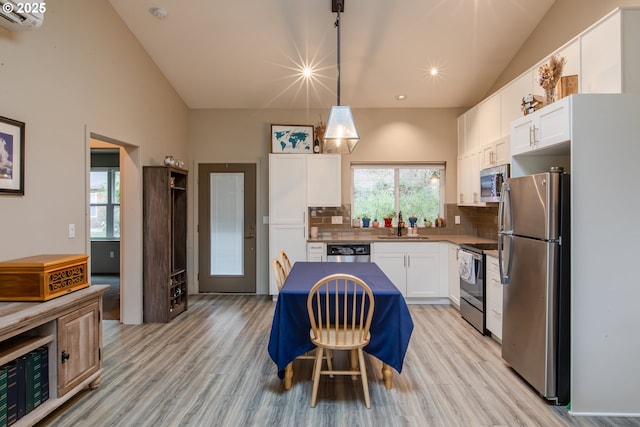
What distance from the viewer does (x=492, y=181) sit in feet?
12.9

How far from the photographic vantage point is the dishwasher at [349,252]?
4.81 metres

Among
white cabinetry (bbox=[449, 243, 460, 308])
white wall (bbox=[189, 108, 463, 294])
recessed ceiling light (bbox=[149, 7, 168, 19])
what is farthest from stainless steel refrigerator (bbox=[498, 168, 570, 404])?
recessed ceiling light (bbox=[149, 7, 168, 19])

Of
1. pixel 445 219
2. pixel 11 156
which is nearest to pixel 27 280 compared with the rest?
pixel 11 156

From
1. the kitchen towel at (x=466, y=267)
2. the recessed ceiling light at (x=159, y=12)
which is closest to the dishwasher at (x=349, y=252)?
the kitchen towel at (x=466, y=267)

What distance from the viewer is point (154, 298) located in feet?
13.5

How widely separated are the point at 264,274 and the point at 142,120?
276cm

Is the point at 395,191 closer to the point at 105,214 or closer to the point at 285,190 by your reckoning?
the point at 285,190

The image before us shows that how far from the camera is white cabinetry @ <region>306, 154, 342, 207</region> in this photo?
4.98 meters

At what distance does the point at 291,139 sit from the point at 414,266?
261 centimetres

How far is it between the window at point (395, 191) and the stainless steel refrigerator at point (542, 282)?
2671 millimetres

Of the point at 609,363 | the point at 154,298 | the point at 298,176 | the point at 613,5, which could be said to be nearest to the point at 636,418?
the point at 609,363

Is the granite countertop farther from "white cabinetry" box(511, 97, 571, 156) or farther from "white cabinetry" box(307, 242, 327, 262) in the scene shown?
"white cabinetry" box(511, 97, 571, 156)

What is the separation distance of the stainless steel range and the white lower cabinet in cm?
7

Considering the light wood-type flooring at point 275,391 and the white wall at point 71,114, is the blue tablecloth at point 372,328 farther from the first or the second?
the white wall at point 71,114
